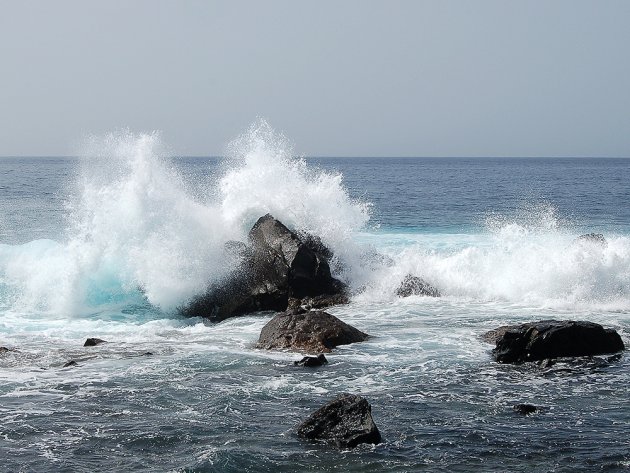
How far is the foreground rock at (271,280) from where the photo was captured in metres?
20.3

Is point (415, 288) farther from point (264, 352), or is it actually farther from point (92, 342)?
point (92, 342)

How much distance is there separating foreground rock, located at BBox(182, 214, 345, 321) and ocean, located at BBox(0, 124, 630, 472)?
499 millimetres

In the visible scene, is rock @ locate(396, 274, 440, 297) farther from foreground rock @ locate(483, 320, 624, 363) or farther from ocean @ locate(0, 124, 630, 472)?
foreground rock @ locate(483, 320, 624, 363)

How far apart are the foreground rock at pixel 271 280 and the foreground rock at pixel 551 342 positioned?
6956 millimetres

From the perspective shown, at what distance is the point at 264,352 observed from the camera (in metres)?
15.3

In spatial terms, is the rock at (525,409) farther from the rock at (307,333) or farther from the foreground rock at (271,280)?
the foreground rock at (271,280)

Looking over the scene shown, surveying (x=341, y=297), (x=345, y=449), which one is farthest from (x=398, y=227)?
(x=345, y=449)

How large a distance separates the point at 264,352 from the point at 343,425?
16.9 feet

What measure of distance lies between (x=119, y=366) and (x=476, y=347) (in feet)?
23.2

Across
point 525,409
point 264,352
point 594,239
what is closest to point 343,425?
point 525,409

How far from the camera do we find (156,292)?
20.6m

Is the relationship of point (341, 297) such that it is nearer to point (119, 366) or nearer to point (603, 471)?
point (119, 366)

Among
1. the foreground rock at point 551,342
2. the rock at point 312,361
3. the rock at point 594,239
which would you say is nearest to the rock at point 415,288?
the rock at point 594,239

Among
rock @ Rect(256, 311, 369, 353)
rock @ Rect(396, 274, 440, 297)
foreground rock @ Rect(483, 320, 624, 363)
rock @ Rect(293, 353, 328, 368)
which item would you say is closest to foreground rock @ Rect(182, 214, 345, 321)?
rock @ Rect(396, 274, 440, 297)
